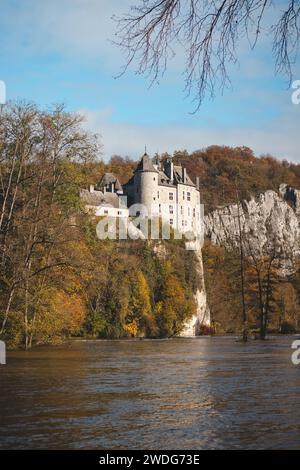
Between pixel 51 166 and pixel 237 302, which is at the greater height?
pixel 51 166

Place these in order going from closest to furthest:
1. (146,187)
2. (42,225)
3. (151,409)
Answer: (151,409), (42,225), (146,187)

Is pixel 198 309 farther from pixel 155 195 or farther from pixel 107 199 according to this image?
pixel 155 195

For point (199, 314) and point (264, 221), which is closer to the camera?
point (199, 314)

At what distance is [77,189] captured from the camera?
36.5m

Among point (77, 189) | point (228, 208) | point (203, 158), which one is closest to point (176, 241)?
point (77, 189)

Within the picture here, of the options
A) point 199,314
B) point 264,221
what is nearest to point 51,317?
point 199,314

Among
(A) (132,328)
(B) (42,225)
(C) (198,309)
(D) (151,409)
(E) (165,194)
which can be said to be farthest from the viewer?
(E) (165,194)

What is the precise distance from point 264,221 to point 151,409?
15965cm

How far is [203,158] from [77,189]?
14540 centimetres

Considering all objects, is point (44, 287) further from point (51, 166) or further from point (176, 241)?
point (176, 241)

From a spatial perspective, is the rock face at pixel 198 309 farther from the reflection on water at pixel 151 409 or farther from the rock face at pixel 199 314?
the reflection on water at pixel 151 409

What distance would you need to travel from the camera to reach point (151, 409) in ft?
35.2

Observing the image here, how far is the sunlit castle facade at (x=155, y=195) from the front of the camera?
317ft

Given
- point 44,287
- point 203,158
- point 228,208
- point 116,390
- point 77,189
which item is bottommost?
point 116,390
